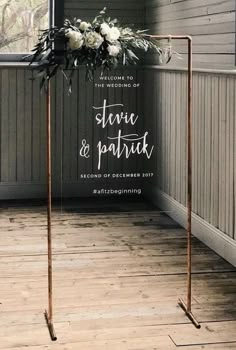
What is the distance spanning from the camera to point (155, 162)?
466 centimetres

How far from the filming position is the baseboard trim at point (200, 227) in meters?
4.05

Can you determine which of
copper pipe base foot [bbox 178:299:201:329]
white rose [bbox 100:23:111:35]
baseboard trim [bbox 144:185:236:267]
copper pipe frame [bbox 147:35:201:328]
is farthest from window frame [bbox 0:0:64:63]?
copper pipe base foot [bbox 178:299:201:329]

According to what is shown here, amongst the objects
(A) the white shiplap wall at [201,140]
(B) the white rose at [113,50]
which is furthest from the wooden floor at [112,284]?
(B) the white rose at [113,50]

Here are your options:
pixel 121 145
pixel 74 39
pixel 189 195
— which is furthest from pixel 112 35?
pixel 121 145

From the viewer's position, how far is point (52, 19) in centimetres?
577

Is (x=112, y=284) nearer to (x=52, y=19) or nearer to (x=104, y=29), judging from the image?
(x=104, y=29)

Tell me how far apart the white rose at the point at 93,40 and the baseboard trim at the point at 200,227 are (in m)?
1.61

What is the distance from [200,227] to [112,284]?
42.8 inches

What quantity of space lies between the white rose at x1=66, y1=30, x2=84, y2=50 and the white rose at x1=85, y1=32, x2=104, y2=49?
1.0 inches

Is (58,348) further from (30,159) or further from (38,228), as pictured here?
(30,159)

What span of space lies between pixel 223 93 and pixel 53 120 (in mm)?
2164

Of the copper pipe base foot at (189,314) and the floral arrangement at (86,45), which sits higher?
the floral arrangement at (86,45)

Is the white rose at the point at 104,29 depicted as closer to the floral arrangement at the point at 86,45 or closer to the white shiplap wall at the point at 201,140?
the floral arrangement at the point at 86,45

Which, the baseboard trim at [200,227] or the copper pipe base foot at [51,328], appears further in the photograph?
the baseboard trim at [200,227]
